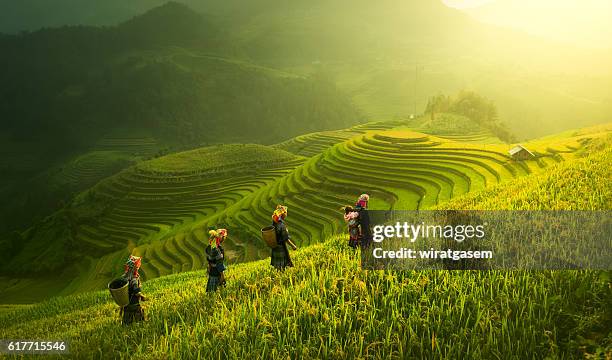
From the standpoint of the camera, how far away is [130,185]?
232ft

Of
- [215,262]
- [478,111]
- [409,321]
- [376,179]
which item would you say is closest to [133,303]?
[215,262]

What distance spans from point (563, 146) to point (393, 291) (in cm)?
4012

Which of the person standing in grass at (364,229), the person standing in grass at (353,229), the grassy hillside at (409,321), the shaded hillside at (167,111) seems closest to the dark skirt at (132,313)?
the grassy hillside at (409,321)

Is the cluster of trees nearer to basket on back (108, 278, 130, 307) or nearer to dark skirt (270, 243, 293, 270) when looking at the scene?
dark skirt (270, 243, 293, 270)

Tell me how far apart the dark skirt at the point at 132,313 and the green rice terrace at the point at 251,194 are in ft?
70.6

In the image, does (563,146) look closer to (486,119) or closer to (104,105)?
(486,119)

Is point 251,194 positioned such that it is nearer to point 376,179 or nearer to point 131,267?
point 376,179

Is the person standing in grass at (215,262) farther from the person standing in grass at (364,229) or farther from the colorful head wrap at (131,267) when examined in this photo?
the person standing in grass at (364,229)

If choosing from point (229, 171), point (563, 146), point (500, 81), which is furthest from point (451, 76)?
point (563, 146)

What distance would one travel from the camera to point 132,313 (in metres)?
7.11

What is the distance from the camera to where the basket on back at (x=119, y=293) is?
21.8 ft

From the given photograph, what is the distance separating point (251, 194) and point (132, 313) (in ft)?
165

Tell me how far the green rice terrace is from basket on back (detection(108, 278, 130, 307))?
71.5 ft

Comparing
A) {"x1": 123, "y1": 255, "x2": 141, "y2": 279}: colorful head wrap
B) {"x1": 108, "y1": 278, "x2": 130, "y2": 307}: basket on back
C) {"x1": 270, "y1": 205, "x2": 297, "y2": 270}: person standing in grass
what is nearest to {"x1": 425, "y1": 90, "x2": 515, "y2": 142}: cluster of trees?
{"x1": 270, "y1": 205, "x2": 297, "y2": 270}: person standing in grass
